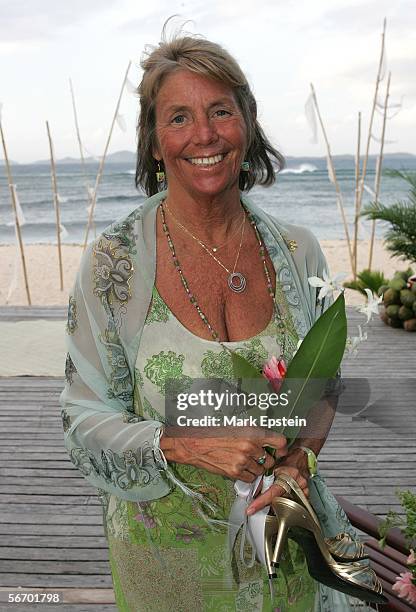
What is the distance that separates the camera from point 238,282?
5.00 feet

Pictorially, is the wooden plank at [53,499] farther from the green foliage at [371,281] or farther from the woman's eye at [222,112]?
the green foliage at [371,281]

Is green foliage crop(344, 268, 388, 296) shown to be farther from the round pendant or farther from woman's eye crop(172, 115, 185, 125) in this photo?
woman's eye crop(172, 115, 185, 125)

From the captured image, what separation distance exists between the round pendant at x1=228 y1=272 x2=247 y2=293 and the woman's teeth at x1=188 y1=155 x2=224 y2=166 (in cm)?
23

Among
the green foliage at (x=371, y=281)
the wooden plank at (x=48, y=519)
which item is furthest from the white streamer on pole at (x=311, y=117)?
the wooden plank at (x=48, y=519)

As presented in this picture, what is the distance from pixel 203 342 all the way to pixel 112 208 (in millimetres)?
26360

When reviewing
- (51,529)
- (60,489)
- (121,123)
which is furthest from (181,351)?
(121,123)

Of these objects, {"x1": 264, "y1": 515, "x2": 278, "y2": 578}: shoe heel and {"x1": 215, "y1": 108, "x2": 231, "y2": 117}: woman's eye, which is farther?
{"x1": 215, "y1": 108, "x2": 231, "y2": 117}: woman's eye

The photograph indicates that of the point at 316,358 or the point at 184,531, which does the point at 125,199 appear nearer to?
the point at 184,531

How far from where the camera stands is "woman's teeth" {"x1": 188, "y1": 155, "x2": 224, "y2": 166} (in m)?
1.41

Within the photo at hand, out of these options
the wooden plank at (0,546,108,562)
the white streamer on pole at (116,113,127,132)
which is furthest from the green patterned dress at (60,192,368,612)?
the white streamer on pole at (116,113,127,132)

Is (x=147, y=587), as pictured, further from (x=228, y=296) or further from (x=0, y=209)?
(x=0, y=209)

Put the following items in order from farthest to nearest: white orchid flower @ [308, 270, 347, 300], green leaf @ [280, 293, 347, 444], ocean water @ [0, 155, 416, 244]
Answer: ocean water @ [0, 155, 416, 244], white orchid flower @ [308, 270, 347, 300], green leaf @ [280, 293, 347, 444]

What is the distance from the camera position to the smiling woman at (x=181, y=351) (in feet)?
4.55

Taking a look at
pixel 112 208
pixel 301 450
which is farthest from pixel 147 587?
pixel 112 208
